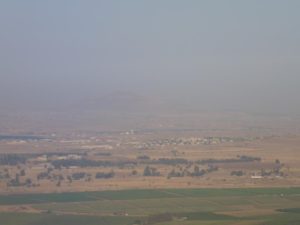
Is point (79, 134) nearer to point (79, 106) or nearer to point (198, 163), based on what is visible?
point (198, 163)

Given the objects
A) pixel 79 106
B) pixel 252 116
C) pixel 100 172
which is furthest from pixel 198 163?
pixel 79 106

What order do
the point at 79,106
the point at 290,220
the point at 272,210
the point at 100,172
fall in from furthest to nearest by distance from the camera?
the point at 79,106, the point at 100,172, the point at 272,210, the point at 290,220

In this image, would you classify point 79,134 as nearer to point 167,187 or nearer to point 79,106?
point 167,187

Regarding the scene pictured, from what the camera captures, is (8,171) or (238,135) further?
(238,135)

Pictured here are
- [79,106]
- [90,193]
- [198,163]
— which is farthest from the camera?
[79,106]

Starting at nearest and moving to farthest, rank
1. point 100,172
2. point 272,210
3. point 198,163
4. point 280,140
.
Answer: point 272,210 < point 100,172 < point 198,163 < point 280,140

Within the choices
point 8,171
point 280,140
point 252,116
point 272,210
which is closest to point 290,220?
point 272,210
